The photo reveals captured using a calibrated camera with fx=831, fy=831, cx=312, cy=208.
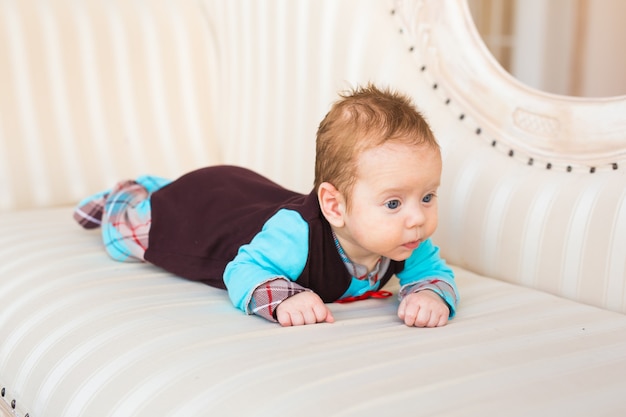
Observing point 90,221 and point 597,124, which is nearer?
point 597,124

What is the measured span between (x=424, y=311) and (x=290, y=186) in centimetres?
95

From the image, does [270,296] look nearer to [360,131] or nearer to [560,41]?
[360,131]

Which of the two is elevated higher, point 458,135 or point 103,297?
point 458,135

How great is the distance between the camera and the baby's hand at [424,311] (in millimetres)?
1228

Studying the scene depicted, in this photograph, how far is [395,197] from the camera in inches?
48.6

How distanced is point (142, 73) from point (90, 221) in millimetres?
671

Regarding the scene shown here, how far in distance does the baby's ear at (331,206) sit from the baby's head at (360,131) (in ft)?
0.06

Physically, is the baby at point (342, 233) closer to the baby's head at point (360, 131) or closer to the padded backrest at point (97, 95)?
the baby's head at point (360, 131)

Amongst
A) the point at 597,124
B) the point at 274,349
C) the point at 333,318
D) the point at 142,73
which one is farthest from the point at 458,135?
the point at 142,73

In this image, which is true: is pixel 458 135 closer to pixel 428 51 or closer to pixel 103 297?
pixel 428 51

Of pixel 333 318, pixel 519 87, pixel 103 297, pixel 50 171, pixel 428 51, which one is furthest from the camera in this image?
pixel 50 171

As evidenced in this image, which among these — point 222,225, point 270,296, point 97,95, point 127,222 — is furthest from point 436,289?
point 97,95

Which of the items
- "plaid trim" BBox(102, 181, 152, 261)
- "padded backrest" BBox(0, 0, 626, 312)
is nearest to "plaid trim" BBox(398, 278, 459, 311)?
"padded backrest" BBox(0, 0, 626, 312)

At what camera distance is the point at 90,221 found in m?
1.79
